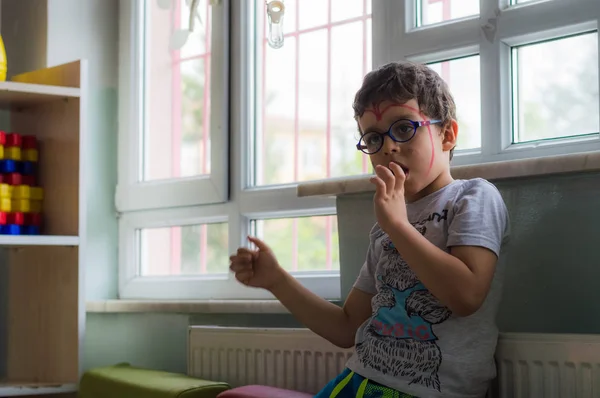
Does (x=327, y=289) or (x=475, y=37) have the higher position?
(x=475, y=37)

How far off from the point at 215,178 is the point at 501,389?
4.14 feet

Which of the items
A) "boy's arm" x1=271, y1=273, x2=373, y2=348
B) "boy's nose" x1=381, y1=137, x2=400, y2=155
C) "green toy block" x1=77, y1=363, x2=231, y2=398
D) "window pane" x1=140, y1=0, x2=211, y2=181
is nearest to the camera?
"boy's nose" x1=381, y1=137, x2=400, y2=155

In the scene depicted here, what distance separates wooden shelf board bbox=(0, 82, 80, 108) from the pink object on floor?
991 mm

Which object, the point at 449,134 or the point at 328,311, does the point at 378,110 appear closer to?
the point at 449,134

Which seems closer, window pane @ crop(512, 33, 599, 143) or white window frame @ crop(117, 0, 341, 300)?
window pane @ crop(512, 33, 599, 143)

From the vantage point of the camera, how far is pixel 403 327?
132 centimetres

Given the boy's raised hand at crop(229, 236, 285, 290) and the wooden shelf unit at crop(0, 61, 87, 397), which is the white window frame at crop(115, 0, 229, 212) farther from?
the boy's raised hand at crop(229, 236, 285, 290)

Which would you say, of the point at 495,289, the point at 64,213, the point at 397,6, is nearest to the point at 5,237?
the point at 64,213

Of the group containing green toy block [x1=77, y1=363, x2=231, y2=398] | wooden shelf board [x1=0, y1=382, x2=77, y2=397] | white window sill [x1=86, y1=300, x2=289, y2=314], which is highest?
white window sill [x1=86, y1=300, x2=289, y2=314]

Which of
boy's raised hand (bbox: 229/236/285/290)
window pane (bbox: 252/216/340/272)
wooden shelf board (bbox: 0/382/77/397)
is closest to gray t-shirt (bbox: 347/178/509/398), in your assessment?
boy's raised hand (bbox: 229/236/285/290)

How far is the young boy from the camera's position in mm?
1225

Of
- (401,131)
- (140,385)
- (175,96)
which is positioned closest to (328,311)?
(401,131)

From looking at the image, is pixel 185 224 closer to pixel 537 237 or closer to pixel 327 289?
pixel 327 289

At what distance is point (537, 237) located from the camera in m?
1.48
